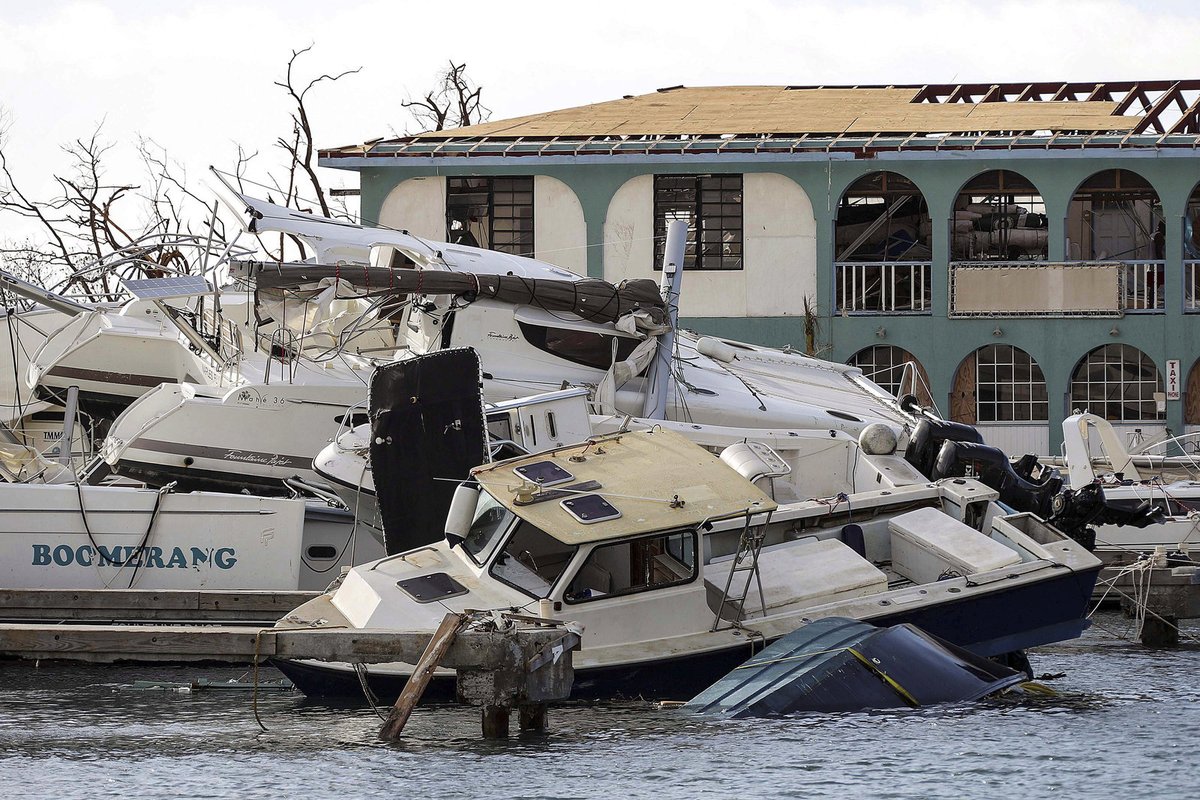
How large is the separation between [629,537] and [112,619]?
655 centimetres

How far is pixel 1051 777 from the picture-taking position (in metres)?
11.6

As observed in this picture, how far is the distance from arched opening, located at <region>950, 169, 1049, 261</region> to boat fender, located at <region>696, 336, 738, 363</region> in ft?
37.9

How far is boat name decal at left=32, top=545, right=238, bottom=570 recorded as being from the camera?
18.2m

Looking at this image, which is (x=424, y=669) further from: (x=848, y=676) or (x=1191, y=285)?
(x=1191, y=285)

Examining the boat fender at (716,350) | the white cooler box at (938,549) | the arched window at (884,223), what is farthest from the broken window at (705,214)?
the white cooler box at (938,549)

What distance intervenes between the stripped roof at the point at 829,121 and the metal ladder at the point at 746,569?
724 inches

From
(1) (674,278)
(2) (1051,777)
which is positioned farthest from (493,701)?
(1) (674,278)

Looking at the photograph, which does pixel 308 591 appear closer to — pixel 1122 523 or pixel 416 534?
pixel 416 534

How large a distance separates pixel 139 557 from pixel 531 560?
227 inches

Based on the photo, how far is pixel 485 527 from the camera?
47.8 ft

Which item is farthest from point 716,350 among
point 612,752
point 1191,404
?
point 612,752

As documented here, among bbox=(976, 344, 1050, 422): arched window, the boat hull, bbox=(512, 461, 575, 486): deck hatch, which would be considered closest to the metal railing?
bbox=(976, 344, 1050, 422): arched window

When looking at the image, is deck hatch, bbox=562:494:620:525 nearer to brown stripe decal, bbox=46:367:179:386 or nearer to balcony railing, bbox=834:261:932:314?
brown stripe decal, bbox=46:367:179:386

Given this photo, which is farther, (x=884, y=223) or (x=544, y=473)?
(x=884, y=223)
